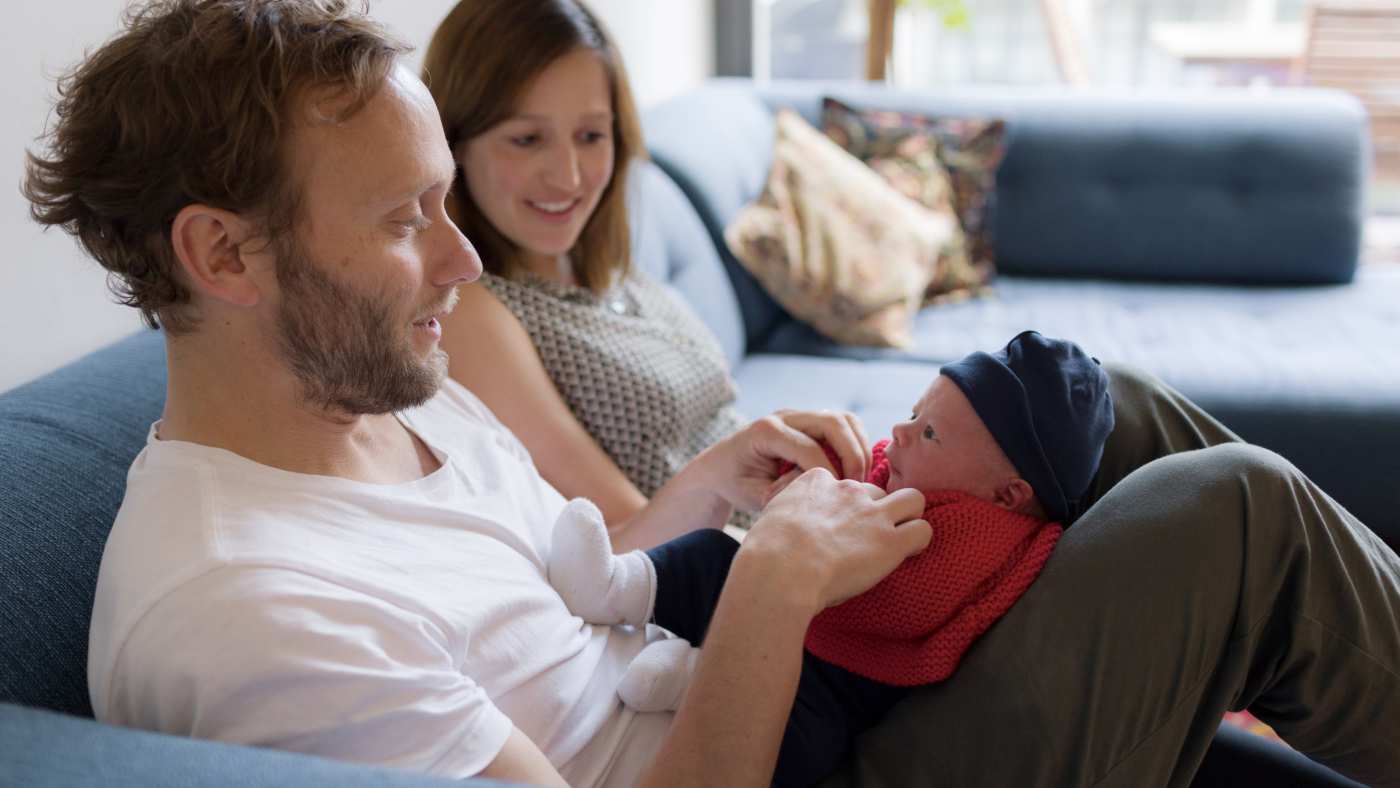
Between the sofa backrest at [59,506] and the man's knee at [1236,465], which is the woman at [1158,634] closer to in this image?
the man's knee at [1236,465]

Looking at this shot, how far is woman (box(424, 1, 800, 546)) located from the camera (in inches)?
64.9

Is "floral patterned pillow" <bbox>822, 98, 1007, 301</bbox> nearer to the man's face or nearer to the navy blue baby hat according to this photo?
the navy blue baby hat

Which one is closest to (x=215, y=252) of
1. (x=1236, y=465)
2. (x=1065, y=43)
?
(x=1236, y=465)

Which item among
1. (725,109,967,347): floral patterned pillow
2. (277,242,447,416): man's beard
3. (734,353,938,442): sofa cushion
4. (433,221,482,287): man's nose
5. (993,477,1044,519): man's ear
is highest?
(433,221,482,287): man's nose

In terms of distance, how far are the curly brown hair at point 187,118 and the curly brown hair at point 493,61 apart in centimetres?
63

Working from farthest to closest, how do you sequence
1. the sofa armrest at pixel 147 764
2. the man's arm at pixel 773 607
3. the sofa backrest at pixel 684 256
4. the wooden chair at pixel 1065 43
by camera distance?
the wooden chair at pixel 1065 43, the sofa backrest at pixel 684 256, the man's arm at pixel 773 607, the sofa armrest at pixel 147 764

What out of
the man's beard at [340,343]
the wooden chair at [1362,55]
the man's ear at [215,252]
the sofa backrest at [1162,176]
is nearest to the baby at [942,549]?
the man's beard at [340,343]

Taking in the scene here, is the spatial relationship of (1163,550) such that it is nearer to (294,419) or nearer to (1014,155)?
(294,419)

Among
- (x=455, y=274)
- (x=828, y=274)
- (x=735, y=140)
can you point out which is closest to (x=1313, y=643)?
(x=455, y=274)

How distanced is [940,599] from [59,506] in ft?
2.76

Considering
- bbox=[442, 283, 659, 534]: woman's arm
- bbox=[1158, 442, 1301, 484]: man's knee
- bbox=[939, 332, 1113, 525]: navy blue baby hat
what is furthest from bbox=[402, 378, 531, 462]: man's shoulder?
bbox=[1158, 442, 1301, 484]: man's knee

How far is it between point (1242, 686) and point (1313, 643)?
8cm

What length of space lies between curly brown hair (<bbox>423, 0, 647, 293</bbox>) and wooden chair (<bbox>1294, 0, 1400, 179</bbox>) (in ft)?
10.8

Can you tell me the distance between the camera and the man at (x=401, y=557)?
3.08ft
